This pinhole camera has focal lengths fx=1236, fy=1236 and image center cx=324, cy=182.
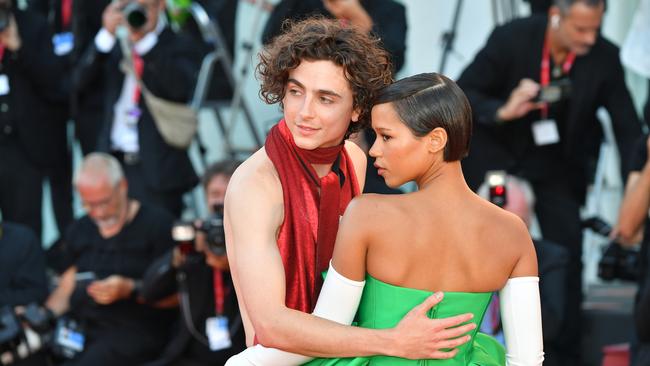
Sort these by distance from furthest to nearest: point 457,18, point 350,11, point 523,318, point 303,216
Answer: point 457,18
point 350,11
point 303,216
point 523,318

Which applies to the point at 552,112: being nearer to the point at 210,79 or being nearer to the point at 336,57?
the point at 210,79

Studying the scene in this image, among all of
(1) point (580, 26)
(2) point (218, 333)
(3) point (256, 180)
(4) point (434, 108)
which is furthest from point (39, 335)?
(4) point (434, 108)

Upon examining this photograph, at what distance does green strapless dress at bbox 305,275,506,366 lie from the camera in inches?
117

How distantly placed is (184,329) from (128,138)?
137cm

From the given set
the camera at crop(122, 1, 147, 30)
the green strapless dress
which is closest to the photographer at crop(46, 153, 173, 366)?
the camera at crop(122, 1, 147, 30)

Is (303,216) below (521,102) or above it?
above

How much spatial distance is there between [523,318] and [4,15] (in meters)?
4.42

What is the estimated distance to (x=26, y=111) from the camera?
7000 millimetres

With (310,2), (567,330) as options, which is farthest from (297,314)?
(310,2)

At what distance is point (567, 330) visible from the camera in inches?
231

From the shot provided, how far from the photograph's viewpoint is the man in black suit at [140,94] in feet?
21.6

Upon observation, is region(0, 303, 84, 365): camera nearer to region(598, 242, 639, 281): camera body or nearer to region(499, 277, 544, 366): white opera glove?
region(598, 242, 639, 281): camera body

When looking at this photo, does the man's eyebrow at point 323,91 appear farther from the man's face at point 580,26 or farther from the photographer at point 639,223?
the man's face at point 580,26

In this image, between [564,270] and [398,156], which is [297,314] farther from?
[564,270]
